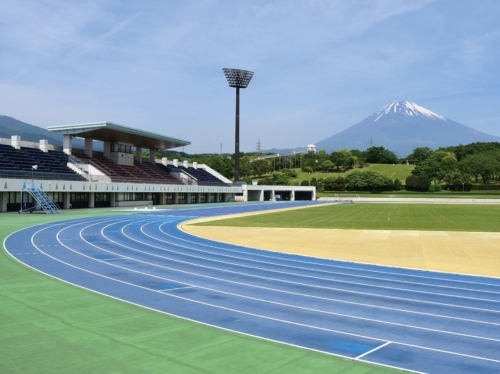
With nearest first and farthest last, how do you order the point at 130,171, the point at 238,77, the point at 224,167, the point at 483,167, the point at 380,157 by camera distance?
the point at 130,171
the point at 238,77
the point at 483,167
the point at 224,167
the point at 380,157

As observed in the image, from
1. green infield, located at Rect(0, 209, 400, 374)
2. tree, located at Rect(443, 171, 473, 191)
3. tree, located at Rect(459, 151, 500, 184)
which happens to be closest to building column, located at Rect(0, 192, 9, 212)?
green infield, located at Rect(0, 209, 400, 374)

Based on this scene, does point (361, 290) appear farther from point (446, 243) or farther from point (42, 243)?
point (42, 243)

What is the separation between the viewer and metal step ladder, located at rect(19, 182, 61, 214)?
44250 mm

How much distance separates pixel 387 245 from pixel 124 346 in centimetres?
1910

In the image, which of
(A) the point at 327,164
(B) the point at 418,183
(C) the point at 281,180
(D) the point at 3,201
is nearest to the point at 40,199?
(D) the point at 3,201

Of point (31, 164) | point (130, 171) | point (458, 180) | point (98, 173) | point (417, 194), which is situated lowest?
point (417, 194)

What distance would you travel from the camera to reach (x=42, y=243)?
22.6 metres

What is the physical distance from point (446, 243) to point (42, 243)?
71.0 ft

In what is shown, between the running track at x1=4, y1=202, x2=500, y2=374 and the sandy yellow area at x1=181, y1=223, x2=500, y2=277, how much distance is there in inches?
82.0

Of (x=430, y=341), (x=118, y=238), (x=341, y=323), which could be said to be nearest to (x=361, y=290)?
(x=341, y=323)

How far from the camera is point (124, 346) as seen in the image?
8367 millimetres

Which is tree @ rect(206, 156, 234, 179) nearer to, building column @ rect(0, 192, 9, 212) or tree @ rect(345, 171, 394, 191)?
tree @ rect(345, 171, 394, 191)

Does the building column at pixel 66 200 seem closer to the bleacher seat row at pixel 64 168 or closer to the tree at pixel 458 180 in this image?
the bleacher seat row at pixel 64 168

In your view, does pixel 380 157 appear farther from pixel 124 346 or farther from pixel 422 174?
pixel 124 346
